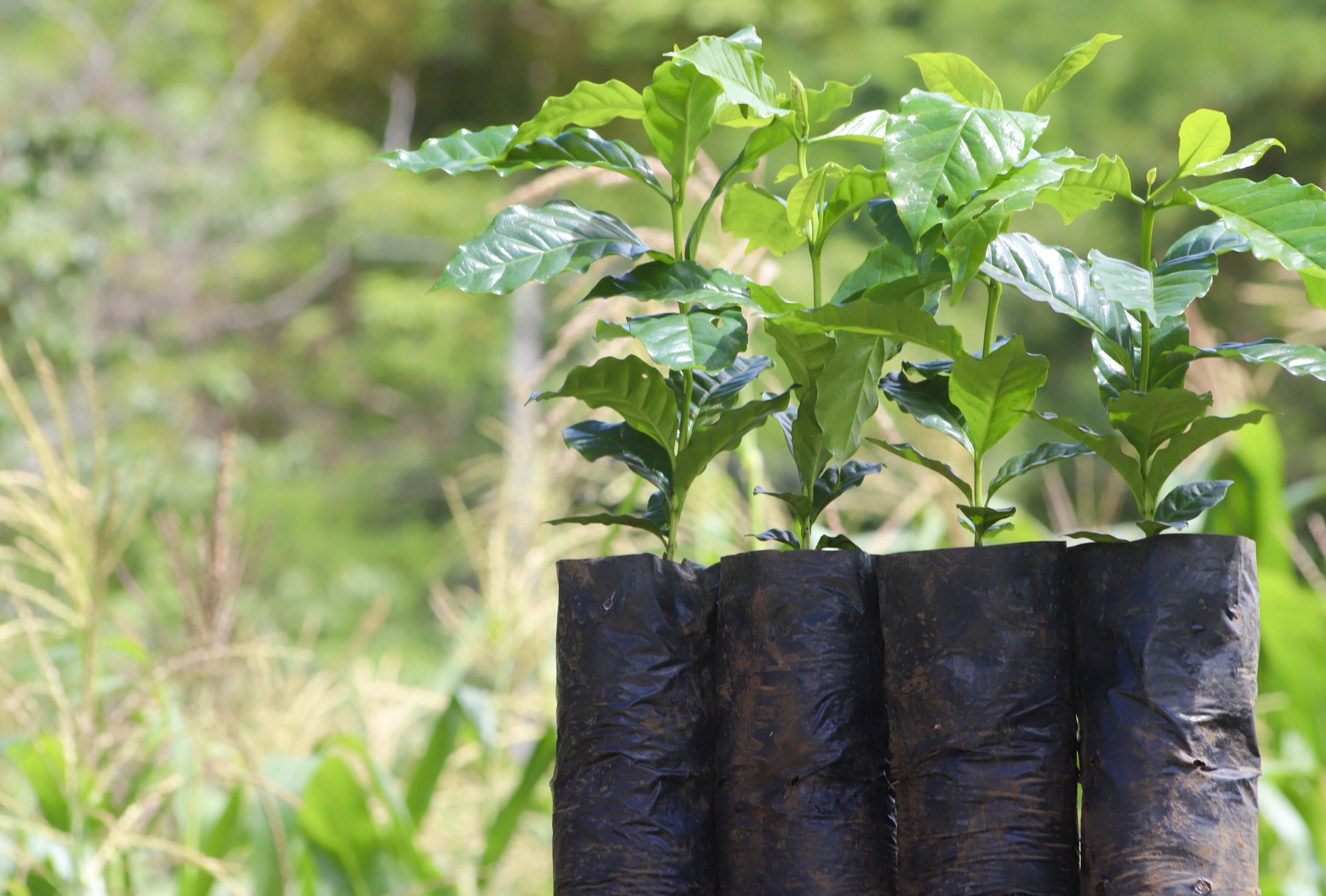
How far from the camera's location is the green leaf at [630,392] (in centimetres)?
62

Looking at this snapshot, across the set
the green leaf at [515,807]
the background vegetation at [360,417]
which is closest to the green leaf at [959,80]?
the background vegetation at [360,417]

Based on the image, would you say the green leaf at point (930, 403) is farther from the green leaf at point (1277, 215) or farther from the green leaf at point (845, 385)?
the green leaf at point (1277, 215)

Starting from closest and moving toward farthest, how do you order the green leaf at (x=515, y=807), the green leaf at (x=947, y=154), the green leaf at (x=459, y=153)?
1. the green leaf at (x=947, y=154)
2. the green leaf at (x=459, y=153)
3. the green leaf at (x=515, y=807)

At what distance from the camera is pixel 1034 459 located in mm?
613

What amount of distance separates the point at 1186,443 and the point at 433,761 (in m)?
0.89

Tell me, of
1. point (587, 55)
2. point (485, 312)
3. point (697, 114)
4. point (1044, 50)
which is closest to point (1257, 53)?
point (1044, 50)

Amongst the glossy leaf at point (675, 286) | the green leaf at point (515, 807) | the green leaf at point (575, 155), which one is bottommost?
the green leaf at point (515, 807)

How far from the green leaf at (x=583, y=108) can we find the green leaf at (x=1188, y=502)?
0.38 m

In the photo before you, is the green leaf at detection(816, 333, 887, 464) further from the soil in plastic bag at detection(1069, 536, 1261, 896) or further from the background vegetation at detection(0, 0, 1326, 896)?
the background vegetation at detection(0, 0, 1326, 896)

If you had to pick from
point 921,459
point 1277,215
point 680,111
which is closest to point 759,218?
point 680,111

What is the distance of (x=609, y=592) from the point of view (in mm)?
645

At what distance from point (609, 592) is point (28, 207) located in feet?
12.1

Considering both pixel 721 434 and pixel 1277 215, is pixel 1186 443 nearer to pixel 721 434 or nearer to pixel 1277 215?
pixel 1277 215

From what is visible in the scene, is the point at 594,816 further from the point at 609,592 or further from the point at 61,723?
the point at 61,723
